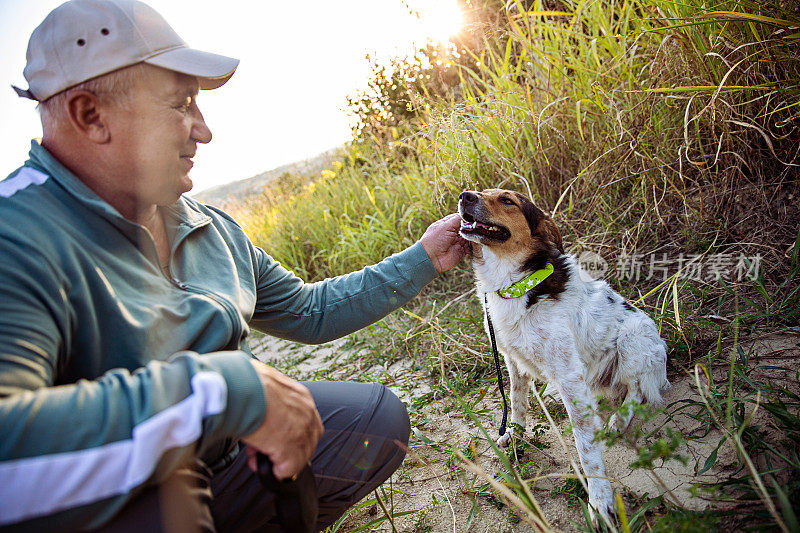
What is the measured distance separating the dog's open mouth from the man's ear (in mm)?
1634

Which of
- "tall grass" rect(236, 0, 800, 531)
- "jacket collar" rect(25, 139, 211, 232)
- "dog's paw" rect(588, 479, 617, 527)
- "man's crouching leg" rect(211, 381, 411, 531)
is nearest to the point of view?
"jacket collar" rect(25, 139, 211, 232)

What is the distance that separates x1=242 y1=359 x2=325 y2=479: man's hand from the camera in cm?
118

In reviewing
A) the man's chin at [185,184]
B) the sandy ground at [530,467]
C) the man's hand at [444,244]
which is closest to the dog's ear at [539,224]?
the man's hand at [444,244]

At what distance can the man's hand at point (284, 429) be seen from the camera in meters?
1.18

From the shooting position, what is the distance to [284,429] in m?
1.21

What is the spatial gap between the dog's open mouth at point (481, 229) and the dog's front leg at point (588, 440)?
81cm

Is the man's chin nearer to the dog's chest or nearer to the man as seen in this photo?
the man

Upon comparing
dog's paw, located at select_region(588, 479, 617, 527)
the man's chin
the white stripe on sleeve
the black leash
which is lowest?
dog's paw, located at select_region(588, 479, 617, 527)

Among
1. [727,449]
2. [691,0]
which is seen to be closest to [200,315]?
[727,449]

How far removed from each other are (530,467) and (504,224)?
1.27 meters

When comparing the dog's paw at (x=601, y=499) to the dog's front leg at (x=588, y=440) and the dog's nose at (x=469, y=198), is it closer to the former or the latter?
the dog's front leg at (x=588, y=440)

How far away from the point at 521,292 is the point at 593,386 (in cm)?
84

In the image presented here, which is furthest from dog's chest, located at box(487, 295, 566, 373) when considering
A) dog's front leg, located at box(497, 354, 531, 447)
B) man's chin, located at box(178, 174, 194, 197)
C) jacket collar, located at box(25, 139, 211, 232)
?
jacket collar, located at box(25, 139, 211, 232)

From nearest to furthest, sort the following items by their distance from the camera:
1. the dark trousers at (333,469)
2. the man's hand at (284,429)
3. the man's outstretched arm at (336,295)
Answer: the man's hand at (284,429) → the dark trousers at (333,469) → the man's outstretched arm at (336,295)
